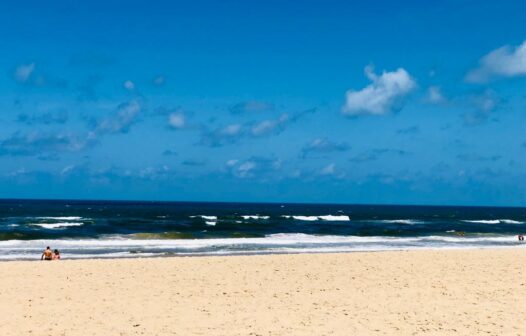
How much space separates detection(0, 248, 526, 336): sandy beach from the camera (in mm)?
9602

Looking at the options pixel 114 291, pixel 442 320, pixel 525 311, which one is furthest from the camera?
pixel 114 291

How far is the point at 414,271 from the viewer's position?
1708cm

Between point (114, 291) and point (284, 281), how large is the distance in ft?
14.4

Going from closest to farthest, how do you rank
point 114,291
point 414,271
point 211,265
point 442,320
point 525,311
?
1. point 442,320
2. point 525,311
3. point 114,291
4. point 414,271
5. point 211,265

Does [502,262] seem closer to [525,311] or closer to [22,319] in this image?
[525,311]

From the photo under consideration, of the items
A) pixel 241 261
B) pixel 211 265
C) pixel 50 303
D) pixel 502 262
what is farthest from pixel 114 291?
pixel 502 262

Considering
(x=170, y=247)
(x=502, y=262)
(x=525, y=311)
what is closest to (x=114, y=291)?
(x=525, y=311)

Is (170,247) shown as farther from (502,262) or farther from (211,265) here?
(502,262)

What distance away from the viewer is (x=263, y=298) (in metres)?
12.4

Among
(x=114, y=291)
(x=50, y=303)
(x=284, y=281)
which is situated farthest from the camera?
(x=284, y=281)

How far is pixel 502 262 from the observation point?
19.8 meters

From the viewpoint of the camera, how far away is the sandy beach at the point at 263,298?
9602mm

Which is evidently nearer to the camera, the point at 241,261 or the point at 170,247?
the point at 241,261

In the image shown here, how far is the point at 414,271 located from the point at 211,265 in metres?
6.42
